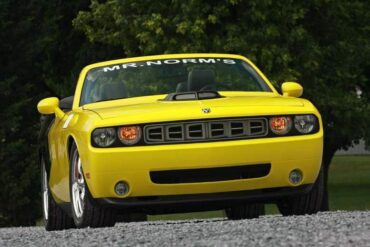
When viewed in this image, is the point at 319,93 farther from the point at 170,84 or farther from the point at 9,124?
the point at 170,84

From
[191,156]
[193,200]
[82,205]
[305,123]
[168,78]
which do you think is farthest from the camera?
[168,78]

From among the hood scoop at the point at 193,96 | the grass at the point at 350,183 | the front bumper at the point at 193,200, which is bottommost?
the grass at the point at 350,183

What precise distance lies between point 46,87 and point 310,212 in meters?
25.4

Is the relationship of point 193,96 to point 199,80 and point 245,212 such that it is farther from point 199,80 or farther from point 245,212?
point 245,212

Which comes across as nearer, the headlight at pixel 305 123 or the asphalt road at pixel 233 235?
the asphalt road at pixel 233 235

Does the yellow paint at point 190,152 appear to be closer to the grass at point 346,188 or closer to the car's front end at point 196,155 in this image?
the car's front end at point 196,155

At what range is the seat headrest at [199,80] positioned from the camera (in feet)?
38.3

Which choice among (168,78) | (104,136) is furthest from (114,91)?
(104,136)

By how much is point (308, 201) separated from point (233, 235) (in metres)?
2.41

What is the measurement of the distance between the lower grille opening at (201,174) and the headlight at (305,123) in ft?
1.69

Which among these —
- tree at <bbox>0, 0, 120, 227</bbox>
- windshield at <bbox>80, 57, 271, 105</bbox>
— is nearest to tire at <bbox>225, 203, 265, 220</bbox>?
windshield at <bbox>80, 57, 271, 105</bbox>

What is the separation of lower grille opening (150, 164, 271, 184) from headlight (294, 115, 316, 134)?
0.52 metres

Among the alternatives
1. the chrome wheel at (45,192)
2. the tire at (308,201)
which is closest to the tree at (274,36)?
the chrome wheel at (45,192)

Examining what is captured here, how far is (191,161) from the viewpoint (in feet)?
33.1
